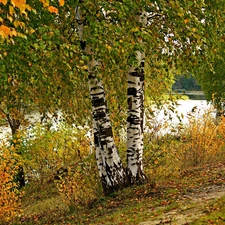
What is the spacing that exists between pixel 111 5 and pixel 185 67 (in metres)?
3.36

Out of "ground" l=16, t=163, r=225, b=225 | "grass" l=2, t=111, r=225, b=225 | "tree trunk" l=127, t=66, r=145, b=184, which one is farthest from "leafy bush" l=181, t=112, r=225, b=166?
"tree trunk" l=127, t=66, r=145, b=184

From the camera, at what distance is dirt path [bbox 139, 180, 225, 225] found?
481 cm

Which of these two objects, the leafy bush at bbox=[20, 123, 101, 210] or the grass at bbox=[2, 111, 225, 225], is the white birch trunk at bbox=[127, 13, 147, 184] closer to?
the grass at bbox=[2, 111, 225, 225]

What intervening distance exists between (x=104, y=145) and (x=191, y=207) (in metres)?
2.60

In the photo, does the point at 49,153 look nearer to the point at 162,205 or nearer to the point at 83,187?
the point at 83,187

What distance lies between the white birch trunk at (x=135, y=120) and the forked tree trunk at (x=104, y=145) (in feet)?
0.95

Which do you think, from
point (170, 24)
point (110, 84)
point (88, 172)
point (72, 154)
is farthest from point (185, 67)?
point (72, 154)

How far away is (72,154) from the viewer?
46.1 feet

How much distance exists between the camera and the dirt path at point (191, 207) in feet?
15.8

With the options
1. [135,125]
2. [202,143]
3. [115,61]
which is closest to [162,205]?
[135,125]

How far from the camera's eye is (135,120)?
7.78 metres

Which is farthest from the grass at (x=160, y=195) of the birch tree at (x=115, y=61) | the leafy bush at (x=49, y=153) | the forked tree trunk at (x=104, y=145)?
the leafy bush at (x=49, y=153)

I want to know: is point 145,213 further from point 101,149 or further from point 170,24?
point 170,24

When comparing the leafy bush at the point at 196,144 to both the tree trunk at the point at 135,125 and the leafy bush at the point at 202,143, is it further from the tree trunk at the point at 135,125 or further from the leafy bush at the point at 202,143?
the tree trunk at the point at 135,125
